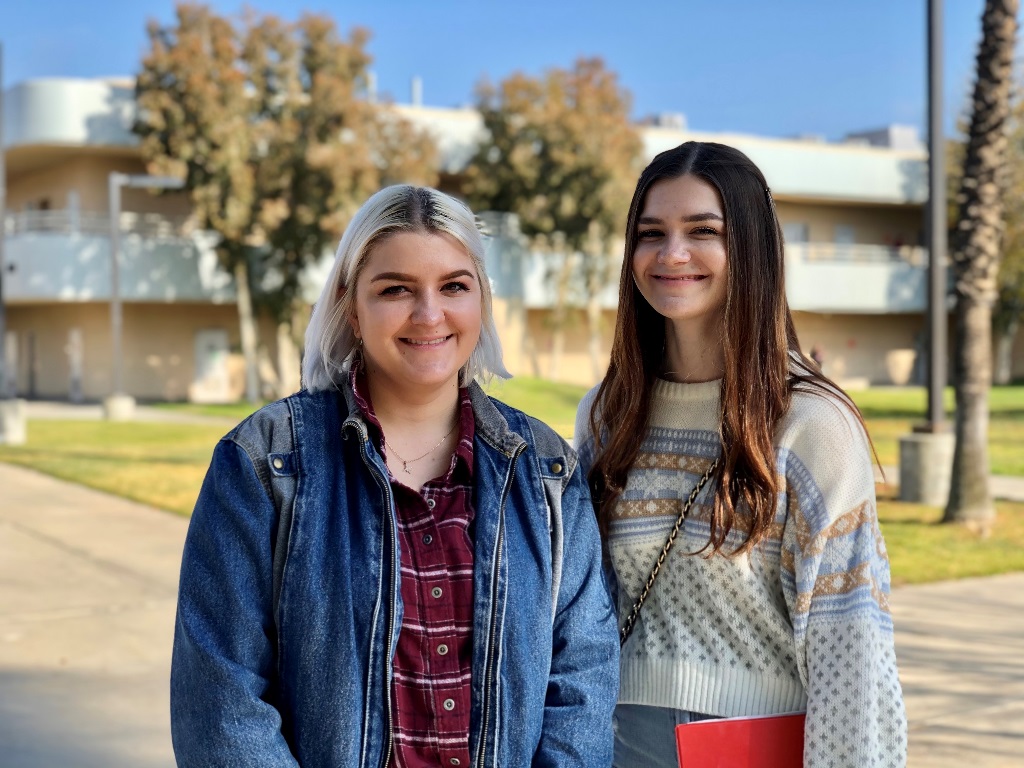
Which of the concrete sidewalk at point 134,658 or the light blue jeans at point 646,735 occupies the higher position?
the light blue jeans at point 646,735

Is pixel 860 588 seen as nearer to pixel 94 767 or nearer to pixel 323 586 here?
pixel 323 586

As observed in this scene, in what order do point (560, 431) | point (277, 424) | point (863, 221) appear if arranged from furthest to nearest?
point (863, 221)
point (560, 431)
point (277, 424)

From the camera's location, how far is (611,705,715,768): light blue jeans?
2.53m

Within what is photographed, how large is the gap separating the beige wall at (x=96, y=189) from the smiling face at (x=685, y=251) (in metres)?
31.0

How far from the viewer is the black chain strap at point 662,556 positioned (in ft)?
8.14

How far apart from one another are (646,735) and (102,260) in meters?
29.3

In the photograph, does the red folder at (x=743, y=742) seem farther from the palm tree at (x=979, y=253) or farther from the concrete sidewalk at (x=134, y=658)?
the palm tree at (x=979, y=253)

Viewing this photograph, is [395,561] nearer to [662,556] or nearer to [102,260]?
[662,556]

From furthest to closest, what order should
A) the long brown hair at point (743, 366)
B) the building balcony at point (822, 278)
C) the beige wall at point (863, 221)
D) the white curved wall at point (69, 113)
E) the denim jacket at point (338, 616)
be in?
the beige wall at point (863, 221) < the building balcony at point (822, 278) < the white curved wall at point (69, 113) < the long brown hair at point (743, 366) < the denim jacket at point (338, 616)

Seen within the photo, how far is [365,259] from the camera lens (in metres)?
2.31

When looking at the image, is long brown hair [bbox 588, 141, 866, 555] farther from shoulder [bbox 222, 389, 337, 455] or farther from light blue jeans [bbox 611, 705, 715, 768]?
shoulder [bbox 222, 389, 337, 455]

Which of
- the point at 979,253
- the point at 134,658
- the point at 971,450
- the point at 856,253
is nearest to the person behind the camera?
the point at 134,658

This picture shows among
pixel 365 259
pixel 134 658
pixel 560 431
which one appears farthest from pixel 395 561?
pixel 560 431

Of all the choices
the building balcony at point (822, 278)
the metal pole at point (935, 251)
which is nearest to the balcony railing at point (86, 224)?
the building balcony at point (822, 278)
